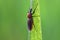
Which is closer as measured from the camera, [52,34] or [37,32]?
[37,32]

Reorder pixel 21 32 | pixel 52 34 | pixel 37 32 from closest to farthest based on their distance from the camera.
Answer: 1. pixel 37 32
2. pixel 52 34
3. pixel 21 32

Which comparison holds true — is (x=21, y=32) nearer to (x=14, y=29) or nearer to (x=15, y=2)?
(x=14, y=29)

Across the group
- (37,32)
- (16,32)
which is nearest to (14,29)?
(16,32)

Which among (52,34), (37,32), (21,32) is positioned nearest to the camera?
(37,32)

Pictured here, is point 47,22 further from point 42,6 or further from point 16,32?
point 16,32

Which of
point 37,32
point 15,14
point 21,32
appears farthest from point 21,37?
point 37,32

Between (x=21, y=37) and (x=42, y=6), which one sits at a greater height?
(x=42, y=6)
